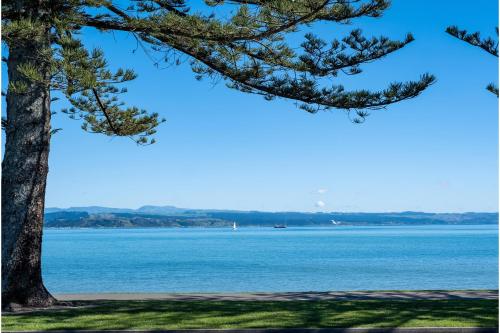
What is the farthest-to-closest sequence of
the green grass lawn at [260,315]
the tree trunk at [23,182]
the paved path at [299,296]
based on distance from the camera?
the paved path at [299,296]
the tree trunk at [23,182]
the green grass lawn at [260,315]

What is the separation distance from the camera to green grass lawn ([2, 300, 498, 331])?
335 inches

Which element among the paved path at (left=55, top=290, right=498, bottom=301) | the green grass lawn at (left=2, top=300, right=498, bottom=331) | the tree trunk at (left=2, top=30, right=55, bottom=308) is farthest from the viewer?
the paved path at (left=55, top=290, right=498, bottom=301)

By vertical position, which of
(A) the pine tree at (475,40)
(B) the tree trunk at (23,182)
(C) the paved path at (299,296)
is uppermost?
(A) the pine tree at (475,40)

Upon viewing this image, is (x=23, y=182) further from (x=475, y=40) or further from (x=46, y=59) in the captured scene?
(x=475, y=40)

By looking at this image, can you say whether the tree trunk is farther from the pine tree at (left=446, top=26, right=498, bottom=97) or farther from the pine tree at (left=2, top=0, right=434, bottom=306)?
the pine tree at (left=446, top=26, right=498, bottom=97)

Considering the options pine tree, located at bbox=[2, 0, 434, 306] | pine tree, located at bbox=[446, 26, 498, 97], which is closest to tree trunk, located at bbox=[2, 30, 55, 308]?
pine tree, located at bbox=[2, 0, 434, 306]

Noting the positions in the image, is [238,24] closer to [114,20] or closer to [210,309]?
[114,20]

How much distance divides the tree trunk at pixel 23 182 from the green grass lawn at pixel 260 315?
1.08 metres

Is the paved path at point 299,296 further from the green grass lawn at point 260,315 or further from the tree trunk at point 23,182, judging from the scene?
the tree trunk at point 23,182

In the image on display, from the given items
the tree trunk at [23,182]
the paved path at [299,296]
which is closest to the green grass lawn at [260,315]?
A: the paved path at [299,296]

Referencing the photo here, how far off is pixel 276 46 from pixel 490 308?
6169mm

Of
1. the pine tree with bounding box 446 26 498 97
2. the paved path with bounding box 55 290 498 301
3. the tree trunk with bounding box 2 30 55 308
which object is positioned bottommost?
the paved path with bounding box 55 290 498 301

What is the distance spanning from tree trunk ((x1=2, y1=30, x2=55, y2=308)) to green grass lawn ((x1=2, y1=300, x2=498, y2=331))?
108cm

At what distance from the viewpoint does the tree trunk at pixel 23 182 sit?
1123 cm
